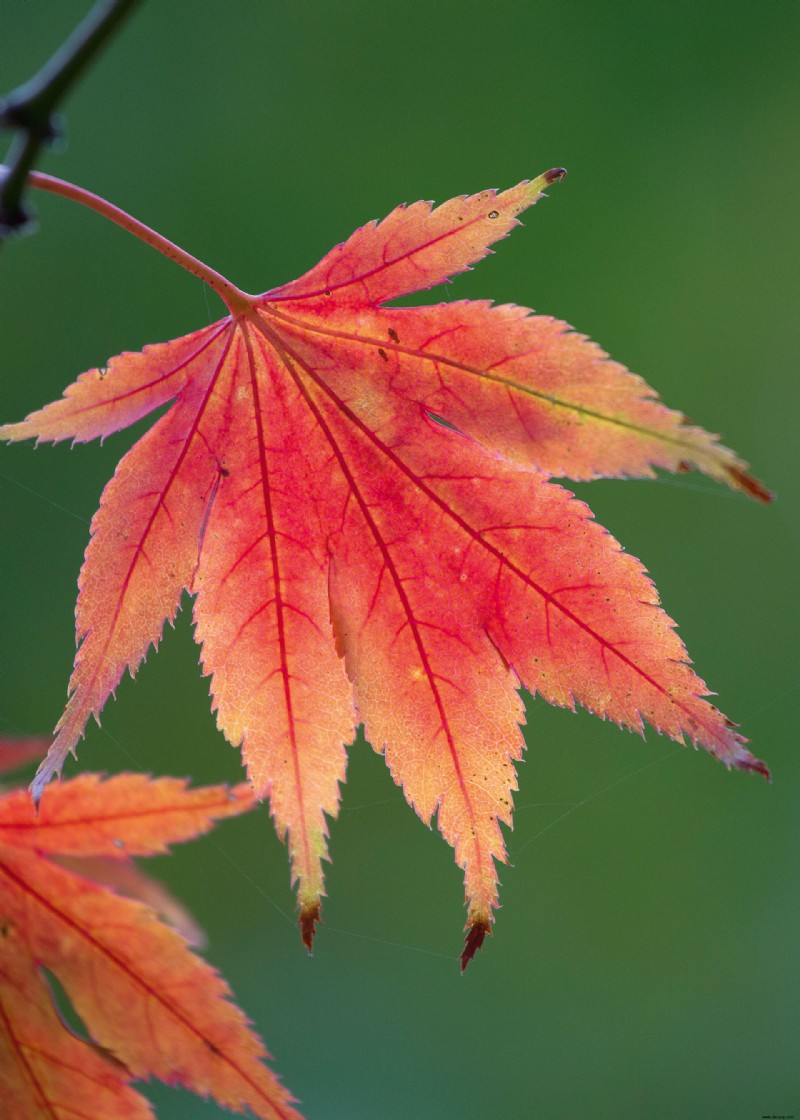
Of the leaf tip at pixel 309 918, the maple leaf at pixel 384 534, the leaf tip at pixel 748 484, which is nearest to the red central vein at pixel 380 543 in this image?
the maple leaf at pixel 384 534

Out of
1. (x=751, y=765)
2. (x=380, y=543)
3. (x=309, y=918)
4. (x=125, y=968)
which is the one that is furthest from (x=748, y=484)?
(x=125, y=968)

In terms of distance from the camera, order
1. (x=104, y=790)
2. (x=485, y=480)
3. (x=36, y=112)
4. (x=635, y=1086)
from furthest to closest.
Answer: (x=635, y=1086), (x=104, y=790), (x=485, y=480), (x=36, y=112)

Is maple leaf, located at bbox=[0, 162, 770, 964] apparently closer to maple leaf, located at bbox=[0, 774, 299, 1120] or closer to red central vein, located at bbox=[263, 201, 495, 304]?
red central vein, located at bbox=[263, 201, 495, 304]

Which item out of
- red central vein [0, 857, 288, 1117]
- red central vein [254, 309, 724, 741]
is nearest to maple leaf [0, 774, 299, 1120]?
red central vein [0, 857, 288, 1117]

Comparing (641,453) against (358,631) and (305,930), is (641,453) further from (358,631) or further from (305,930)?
(305,930)

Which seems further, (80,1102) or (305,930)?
(80,1102)

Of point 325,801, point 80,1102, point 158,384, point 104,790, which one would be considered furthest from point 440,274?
point 80,1102
